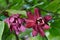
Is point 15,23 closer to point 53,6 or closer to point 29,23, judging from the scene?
point 29,23

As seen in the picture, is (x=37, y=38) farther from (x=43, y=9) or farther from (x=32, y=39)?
(x=43, y=9)

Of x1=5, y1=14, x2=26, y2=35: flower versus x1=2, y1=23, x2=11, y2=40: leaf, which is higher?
x1=5, y1=14, x2=26, y2=35: flower

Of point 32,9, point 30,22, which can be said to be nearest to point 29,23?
point 30,22

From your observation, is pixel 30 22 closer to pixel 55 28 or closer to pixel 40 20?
pixel 40 20

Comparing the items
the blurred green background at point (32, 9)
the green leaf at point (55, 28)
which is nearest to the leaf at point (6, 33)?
the blurred green background at point (32, 9)

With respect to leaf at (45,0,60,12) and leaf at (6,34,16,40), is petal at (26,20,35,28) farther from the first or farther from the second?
leaf at (45,0,60,12)

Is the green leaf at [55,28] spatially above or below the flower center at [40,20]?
below

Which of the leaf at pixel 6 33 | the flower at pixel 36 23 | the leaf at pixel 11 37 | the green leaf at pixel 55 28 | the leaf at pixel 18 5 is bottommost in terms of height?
the green leaf at pixel 55 28

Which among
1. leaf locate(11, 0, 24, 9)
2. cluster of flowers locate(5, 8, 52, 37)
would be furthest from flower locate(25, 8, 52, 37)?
leaf locate(11, 0, 24, 9)

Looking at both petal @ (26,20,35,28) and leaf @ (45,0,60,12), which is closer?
petal @ (26,20,35,28)

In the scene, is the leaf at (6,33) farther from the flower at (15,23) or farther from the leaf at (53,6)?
the leaf at (53,6)

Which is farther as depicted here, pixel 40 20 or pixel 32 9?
pixel 32 9
